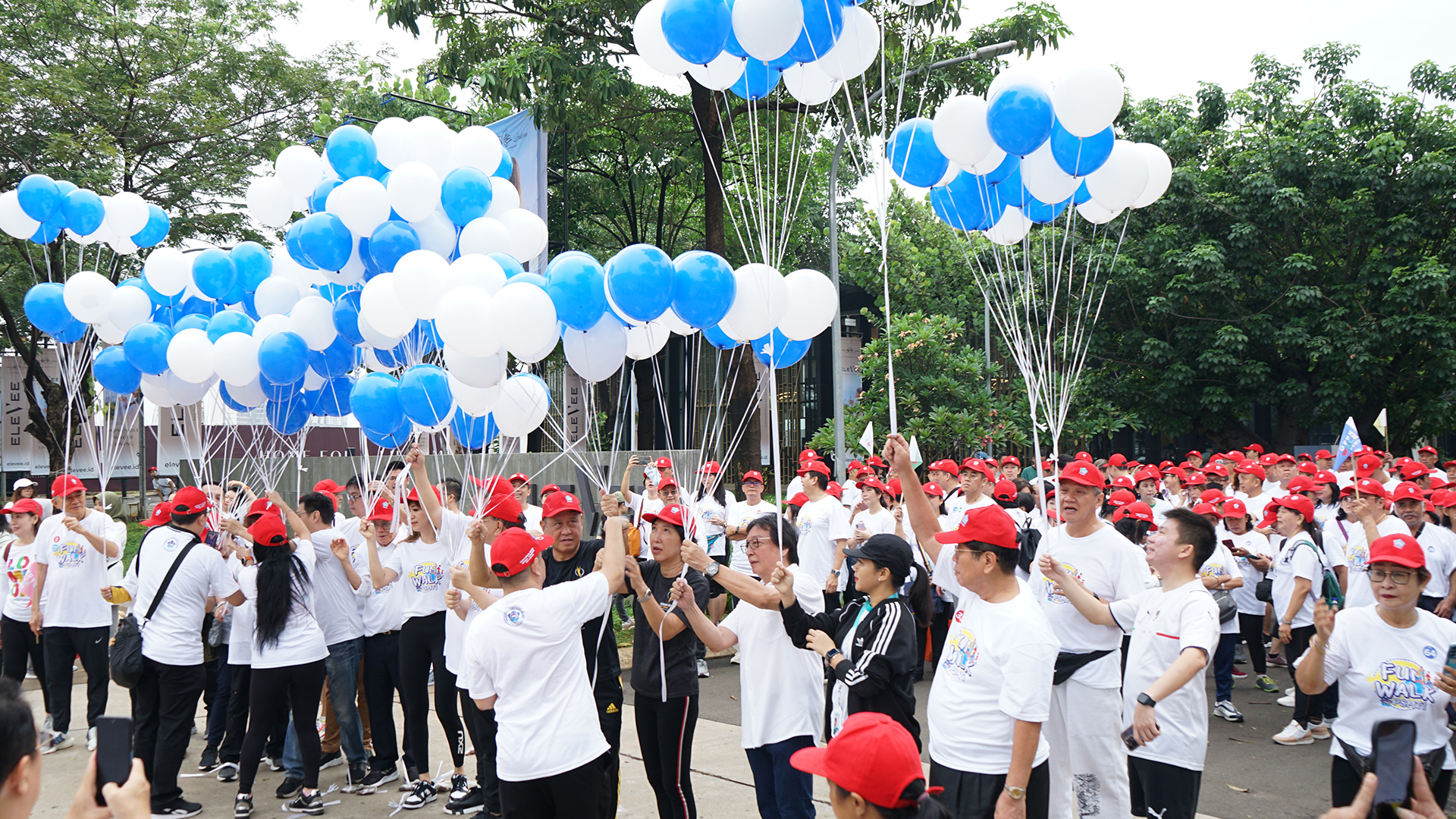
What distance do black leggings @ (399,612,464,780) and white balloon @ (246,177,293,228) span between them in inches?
168

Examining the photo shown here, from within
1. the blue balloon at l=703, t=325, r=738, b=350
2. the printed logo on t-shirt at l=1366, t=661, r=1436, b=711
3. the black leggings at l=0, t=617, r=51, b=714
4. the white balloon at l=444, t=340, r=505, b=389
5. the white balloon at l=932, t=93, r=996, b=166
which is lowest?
the black leggings at l=0, t=617, r=51, b=714

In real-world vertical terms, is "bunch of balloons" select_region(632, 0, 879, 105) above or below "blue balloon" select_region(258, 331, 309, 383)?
above

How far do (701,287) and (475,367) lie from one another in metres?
1.36

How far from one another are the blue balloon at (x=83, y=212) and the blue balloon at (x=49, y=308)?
0.57 meters

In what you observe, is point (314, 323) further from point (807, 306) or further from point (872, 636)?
point (872, 636)

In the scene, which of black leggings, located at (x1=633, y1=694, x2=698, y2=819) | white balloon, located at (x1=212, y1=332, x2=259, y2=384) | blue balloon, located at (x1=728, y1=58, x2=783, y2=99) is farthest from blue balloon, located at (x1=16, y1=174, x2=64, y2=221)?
black leggings, located at (x1=633, y1=694, x2=698, y2=819)

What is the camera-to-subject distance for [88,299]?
7895mm

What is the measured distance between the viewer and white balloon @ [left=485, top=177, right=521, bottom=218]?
7.73 metres

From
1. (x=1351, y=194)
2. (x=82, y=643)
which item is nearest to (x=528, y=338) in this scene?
(x=82, y=643)

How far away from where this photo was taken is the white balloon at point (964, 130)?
215 inches

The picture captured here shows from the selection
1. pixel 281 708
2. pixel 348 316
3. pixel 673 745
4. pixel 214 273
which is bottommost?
pixel 281 708

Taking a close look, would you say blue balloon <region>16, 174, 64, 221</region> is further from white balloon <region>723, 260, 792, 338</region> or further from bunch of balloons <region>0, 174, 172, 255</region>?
white balloon <region>723, 260, 792, 338</region>

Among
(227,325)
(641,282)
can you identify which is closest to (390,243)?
(227,325)

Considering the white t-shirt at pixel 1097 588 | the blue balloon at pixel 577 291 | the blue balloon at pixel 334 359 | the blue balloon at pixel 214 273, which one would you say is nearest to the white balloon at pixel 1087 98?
the white t-shirt at pixel 1097 588
